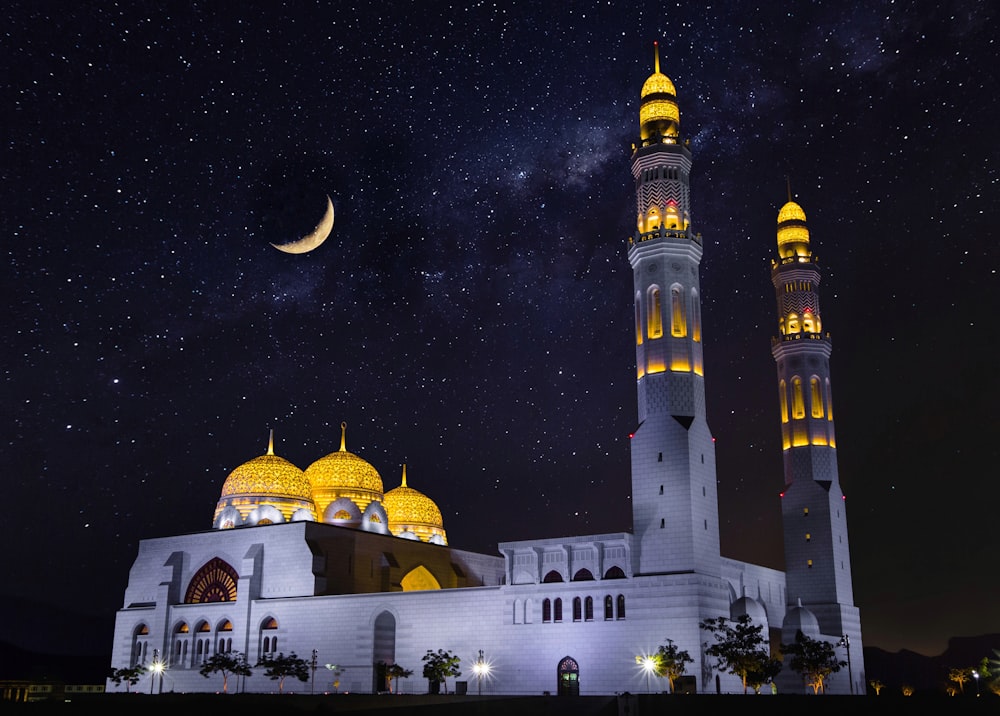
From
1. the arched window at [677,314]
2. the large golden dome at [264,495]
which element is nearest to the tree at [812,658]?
the arched window at [677,314]

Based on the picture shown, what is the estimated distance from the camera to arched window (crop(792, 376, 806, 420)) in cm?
6988

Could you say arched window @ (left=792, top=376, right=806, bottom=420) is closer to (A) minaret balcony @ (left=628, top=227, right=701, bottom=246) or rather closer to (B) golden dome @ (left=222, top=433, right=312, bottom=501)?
(A) minaret balcony @ (left=628, top=227, right=701, bottom=246)

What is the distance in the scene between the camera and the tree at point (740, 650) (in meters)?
47.8

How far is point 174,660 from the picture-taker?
6612 centimetres

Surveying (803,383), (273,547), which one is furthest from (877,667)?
(273,547)

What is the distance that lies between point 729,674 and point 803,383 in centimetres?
2511

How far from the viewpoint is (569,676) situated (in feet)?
169

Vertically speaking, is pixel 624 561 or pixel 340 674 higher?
pixel 624 561

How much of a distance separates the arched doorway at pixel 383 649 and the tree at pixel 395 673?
0.29 meters

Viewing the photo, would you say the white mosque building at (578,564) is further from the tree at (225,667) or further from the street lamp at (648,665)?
the tree at (225,667)

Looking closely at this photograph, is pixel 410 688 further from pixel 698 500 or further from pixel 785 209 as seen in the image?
pixel 785 209

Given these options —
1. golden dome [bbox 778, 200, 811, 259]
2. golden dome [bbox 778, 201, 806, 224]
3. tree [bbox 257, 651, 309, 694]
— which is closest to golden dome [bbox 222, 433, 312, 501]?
tree [bbox 257, 651, 309, 694]

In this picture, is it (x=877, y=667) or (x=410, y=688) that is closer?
(x=410, y=688)

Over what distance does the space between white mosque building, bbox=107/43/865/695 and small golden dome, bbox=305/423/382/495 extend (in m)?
0.14
